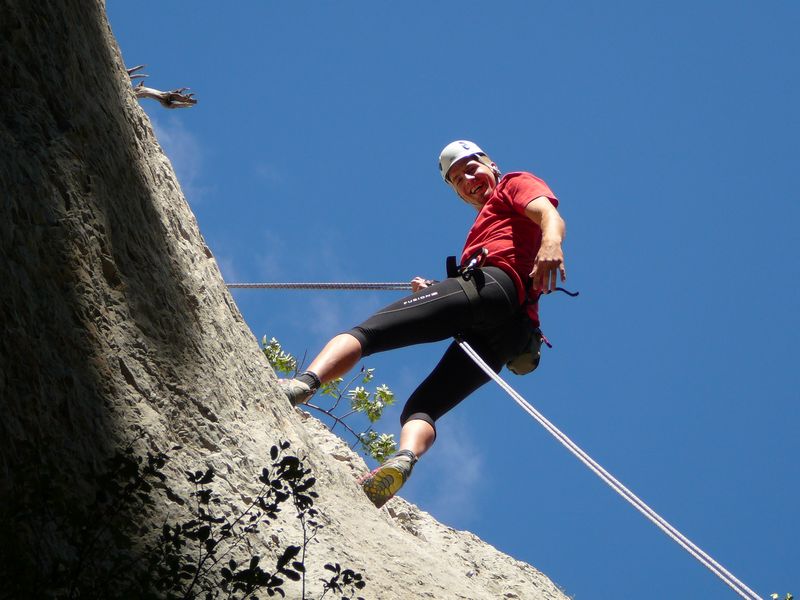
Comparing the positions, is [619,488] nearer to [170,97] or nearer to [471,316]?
[471,316]

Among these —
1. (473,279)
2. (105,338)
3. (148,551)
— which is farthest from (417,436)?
(148,551)

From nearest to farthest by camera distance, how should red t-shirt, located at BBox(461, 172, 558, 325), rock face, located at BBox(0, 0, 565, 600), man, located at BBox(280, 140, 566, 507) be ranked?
1. rock face, located at BBox(0, 0, 565, 600)
2. man, located at BBox(280, 140, 566, 507)
3. red t-shirt, located at BBox(461, 172, 558, 325)

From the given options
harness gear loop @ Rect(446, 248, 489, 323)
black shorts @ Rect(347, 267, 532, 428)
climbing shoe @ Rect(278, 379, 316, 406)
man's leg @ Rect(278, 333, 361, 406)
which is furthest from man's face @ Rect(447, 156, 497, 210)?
climbing shoe @ Rect(278, 379, 316, 406)

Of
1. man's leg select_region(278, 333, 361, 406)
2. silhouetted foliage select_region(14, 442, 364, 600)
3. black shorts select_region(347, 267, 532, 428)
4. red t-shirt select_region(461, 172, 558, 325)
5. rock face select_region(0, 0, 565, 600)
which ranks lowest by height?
silhouetted foliage select_region(14, 442, 364, 600)

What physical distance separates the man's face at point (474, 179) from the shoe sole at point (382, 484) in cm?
207

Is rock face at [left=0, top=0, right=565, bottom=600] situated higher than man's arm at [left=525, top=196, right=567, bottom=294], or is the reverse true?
man's arm at [left=525, top=196, right=567, bottom=294]

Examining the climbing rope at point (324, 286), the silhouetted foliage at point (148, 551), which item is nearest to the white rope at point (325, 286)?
the climbing rope at point (324, 286)

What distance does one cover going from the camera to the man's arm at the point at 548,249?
499cm

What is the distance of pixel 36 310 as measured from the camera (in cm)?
297

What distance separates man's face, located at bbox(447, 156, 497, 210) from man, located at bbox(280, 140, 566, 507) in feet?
1.30

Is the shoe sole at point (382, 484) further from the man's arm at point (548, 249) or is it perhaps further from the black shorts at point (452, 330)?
the man's arm at point (548, 249)

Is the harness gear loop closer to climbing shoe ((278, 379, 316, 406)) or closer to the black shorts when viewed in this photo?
the black shorts

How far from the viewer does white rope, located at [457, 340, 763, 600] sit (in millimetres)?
3539

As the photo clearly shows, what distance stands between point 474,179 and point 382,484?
2.20 metres
